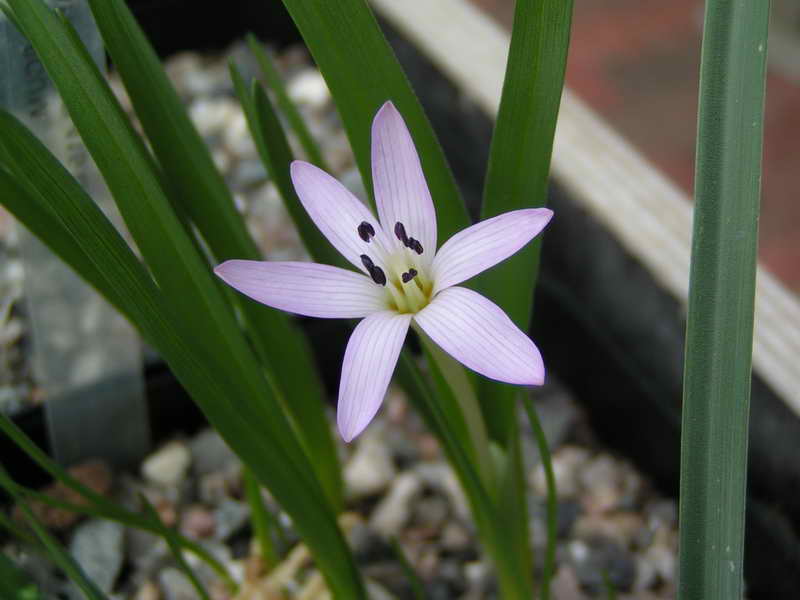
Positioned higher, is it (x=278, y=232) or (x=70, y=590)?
(x=278, y=232)

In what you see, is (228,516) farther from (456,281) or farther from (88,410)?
(456,281)

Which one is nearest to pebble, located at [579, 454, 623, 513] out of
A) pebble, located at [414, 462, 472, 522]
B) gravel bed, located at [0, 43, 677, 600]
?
gravel bed, located at [0, 43, 677, 600]

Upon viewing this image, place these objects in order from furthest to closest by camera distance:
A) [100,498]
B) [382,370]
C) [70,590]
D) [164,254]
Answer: [70,590] < [100,498] < [164,254] < [382,370]

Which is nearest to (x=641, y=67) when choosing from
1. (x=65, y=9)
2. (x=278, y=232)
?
(x=278, y=232)

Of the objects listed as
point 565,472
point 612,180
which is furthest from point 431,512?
point 612,180

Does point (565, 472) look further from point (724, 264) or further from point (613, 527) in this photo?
point (724, 264)

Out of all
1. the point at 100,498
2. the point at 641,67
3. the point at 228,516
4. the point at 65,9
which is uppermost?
the point at 65,9

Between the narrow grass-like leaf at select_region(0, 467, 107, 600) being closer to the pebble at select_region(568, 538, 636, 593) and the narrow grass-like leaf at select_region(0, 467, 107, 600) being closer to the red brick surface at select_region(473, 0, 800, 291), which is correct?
the pebble at select_region(568, 538, 636, 593)
